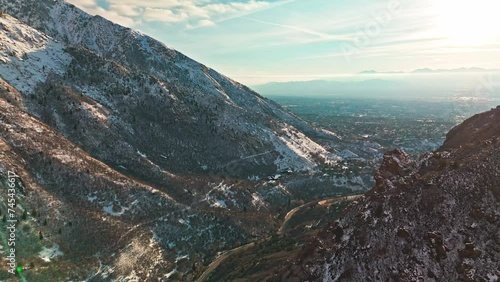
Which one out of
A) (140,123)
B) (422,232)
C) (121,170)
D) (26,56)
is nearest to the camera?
(422,232)

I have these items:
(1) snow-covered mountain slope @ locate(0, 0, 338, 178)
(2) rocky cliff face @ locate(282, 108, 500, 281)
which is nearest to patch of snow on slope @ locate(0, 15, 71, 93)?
(1) snow-covered mountain slope @ locate(0, 0, 338, 178)

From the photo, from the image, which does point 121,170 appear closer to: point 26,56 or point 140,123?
point 140,123

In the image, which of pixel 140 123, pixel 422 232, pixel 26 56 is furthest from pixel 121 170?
pixel 422 232

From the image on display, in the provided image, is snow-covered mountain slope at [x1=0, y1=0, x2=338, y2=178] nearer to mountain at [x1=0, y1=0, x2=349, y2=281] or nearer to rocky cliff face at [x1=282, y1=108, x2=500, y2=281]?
mountain at [x1=0, y1=0, x2=349, y2=281]

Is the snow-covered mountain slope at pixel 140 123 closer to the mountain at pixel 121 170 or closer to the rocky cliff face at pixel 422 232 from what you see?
the mountain at pixel 121 170

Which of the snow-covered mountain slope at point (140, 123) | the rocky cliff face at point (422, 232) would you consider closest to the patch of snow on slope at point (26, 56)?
the snow-covered mountain slope at point (140, 123)

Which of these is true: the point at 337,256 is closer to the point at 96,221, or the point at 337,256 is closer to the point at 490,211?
the point at 490,211

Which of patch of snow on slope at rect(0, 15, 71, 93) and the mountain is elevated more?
patch of snow on slope at rect(0, 15, 71, 93)
